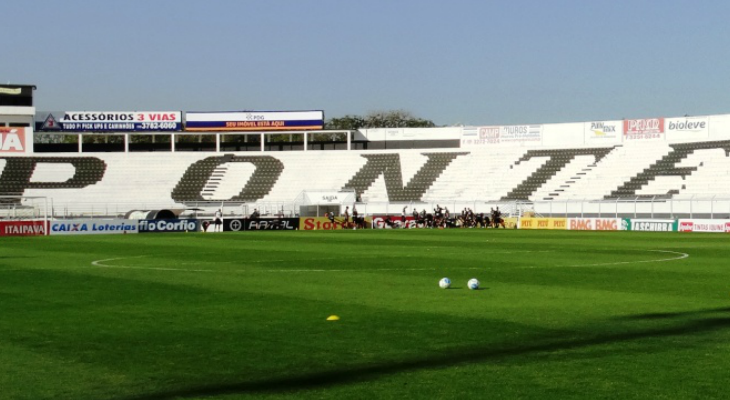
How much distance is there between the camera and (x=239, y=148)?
112 metres

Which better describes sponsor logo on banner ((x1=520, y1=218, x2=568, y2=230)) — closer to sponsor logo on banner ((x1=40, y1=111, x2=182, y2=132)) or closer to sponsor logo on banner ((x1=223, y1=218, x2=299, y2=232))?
sponsor logo on banner ((x1=223, y1=218, x2=299, y2=232))

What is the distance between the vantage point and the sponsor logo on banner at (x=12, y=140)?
101188 millimetres

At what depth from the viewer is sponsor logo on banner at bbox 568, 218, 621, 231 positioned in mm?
65375

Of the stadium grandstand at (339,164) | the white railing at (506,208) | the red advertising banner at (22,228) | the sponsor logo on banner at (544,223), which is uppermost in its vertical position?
the stadium grandstand at (339,164)

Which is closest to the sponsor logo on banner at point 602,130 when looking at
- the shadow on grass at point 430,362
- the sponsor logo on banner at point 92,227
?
the sponsor logo on banner at point 92,227

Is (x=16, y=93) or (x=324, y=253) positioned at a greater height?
(x=16, y=93)

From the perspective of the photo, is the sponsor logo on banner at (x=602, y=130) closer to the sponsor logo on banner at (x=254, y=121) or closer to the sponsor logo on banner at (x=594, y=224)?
the sponsor logo on banner at (x=594, y=224)

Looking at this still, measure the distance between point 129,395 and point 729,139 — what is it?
277ft

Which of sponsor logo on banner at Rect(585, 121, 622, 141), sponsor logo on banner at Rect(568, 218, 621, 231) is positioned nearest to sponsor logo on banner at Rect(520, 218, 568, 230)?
sponsor logo on banner at Rect(568, 218, 621, 231)

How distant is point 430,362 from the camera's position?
1094 cm

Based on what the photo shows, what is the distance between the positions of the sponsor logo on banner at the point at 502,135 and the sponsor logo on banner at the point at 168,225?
1675 inches

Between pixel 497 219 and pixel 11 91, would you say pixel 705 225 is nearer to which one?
pixel 497 219

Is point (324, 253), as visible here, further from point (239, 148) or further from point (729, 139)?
point (239, 148)

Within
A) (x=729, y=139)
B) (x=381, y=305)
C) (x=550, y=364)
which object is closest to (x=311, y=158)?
(x=729, y=139)
